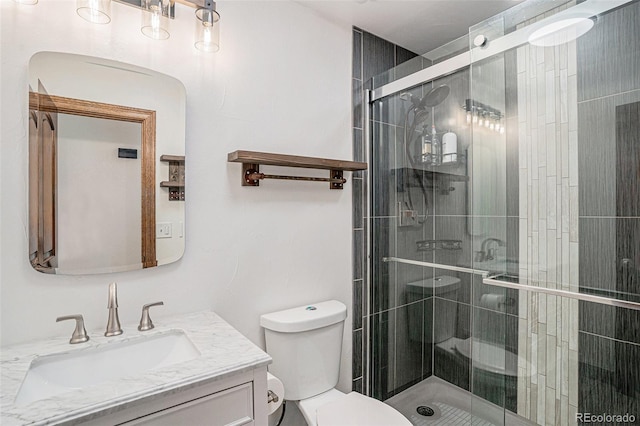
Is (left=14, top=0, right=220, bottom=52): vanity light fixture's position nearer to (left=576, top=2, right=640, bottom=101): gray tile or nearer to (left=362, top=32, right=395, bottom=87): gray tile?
(left=362, top=32, right=395, bottom=87): gray tile

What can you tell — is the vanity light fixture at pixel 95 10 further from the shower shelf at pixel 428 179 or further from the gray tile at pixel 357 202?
the shower shelf at pixel 428 179

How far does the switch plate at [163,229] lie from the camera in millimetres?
1327

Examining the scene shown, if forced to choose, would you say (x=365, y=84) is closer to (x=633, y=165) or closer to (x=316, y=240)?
(x=316, y=240)

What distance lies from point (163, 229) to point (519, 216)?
139 cm

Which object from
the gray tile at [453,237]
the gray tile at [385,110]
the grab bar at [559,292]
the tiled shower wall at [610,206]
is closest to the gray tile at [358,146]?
the gray tile at [385,110]

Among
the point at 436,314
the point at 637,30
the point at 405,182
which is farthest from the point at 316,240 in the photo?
the point at 637,30

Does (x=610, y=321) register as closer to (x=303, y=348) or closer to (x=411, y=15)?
(x=303, y=348)

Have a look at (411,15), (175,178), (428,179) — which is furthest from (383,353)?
(411,15)

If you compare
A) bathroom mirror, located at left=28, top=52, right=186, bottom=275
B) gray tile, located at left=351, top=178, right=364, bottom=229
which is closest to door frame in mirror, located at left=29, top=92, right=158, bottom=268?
bathroom mirror, located at left=28, top=52, right=186, bottom=275

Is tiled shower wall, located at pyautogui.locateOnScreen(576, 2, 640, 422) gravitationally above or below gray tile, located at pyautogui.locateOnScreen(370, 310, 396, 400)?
above

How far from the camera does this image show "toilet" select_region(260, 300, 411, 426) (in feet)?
4.77

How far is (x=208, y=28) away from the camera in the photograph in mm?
1362

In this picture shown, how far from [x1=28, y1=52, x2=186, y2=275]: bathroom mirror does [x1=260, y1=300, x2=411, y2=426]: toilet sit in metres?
0.57

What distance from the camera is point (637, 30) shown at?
103 cm
